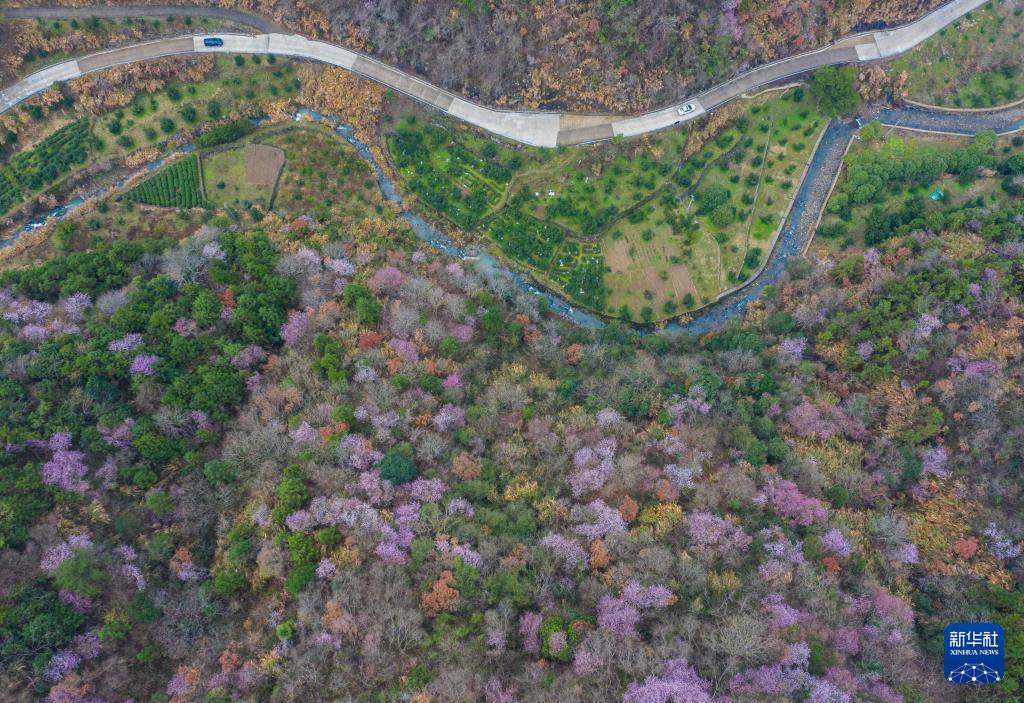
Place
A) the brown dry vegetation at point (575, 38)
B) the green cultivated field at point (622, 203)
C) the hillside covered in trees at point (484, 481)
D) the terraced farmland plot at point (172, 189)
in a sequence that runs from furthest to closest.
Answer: the green cultivated field at point (622, 203), the terraced farmland plot at point (172, 189), the brown dry vegetation at point (575, 38), the hillside covered in trees at point (484, 481)

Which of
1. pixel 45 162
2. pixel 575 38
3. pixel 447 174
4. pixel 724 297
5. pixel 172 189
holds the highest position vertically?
pixel 575 38

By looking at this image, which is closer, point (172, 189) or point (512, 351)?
point (512, 351)

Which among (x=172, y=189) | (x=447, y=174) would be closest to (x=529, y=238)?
(x=447, y=174)

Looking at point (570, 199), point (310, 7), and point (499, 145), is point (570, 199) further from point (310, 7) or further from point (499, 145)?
point (310, 7)

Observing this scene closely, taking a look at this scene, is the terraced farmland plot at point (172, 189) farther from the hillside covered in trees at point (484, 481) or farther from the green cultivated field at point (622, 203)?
the green cultivated field at point (622, 203)

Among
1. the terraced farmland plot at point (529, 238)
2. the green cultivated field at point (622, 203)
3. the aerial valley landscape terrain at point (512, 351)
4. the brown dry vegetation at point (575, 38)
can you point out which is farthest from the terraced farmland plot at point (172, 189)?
the terraced farmland plot at point (529, 238)

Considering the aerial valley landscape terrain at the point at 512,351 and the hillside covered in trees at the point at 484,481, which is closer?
the hillside covered in trees at the point at 484,481

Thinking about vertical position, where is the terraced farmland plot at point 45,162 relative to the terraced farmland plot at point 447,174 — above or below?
below

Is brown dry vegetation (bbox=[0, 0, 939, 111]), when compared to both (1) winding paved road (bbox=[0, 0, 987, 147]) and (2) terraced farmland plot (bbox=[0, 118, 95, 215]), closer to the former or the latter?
(1) winding paved road (bbox=[0, 0, 987, 147])

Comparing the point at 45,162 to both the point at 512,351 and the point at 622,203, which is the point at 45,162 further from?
the point at 622,203
